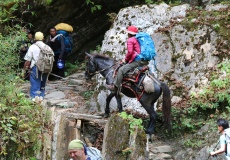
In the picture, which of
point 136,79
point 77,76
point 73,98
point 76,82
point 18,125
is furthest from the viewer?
point 77,76

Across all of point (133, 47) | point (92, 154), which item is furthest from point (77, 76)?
point (92, 154)

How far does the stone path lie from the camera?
11242 millimetres

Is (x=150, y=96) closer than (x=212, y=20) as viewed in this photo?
Yes

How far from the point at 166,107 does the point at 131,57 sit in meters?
1.51

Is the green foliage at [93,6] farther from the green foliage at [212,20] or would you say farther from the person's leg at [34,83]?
the person's leg at [34,83]

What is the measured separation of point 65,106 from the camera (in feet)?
45.0

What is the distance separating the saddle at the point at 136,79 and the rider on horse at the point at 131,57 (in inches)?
4.5

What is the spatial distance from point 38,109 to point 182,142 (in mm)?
4455

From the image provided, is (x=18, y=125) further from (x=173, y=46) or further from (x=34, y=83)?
(x=173, y=46)

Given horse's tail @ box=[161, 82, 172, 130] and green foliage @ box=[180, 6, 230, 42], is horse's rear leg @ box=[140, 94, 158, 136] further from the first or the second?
green foliage @ box=[180, 6, 230, 42]

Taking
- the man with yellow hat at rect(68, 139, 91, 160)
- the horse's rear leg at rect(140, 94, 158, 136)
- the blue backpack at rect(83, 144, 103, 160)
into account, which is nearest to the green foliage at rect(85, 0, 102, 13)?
the horse's rear leg at rect(140, 94, 158, 136)

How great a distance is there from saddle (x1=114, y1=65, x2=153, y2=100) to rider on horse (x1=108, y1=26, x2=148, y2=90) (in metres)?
0.11

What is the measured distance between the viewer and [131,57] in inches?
448

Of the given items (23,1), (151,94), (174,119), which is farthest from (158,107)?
(23,1)
